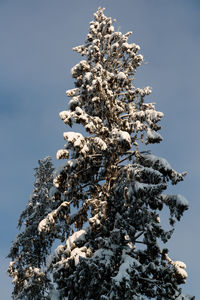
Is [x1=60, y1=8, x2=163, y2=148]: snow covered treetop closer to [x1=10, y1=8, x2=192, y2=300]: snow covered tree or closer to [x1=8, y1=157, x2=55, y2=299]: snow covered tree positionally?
[x1=10, y1=8, x2=192, y2=300]: snow covered tree

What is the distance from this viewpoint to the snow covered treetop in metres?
14.1

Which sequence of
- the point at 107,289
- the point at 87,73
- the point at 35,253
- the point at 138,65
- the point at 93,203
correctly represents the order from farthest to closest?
1. the point at 35,253
2. the point at 138,65
3. the point at 87,73
4. the point at 93,203
5. the point at 107,289

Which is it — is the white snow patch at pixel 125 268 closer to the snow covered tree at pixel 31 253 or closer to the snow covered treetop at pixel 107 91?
the snow covered treetop at pixel 107 91

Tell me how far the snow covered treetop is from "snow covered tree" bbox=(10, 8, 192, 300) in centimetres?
4

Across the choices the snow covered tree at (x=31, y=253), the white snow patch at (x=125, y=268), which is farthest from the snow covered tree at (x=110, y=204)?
the snow covered tree at (x=31, y=253)

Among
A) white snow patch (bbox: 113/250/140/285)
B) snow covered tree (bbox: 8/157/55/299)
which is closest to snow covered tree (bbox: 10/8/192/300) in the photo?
white snow patch (bbox: 113/250/140/285)

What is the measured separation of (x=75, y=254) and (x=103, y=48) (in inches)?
388

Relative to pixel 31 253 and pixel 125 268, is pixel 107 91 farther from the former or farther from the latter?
pixel 31 253

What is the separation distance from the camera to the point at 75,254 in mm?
11711

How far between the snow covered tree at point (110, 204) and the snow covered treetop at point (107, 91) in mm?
43

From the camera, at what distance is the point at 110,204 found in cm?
1324

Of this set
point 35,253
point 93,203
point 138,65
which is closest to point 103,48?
point 138,65

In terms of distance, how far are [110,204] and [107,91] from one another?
4505 millimetres

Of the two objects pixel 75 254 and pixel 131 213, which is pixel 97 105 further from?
pixel 75 254
